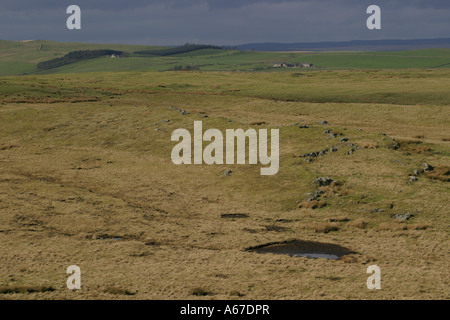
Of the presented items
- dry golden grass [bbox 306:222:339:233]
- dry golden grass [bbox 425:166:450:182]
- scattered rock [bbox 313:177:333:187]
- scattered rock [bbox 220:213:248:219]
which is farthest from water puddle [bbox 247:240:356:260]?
dry golden grass [bbox 425:166:450:182]

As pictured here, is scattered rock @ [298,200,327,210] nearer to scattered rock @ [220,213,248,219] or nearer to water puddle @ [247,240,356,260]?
scattered rock @ [220,213,248,219]

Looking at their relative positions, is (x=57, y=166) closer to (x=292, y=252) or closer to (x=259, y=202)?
(x=259, y=202)

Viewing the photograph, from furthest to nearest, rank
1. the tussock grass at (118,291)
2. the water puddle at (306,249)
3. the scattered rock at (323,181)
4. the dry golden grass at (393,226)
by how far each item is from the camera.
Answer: the scattered rock at (323,181) < the dry golden grass at (393,226) < the water puddle at (306,249) < the tussock grass at (118,291)

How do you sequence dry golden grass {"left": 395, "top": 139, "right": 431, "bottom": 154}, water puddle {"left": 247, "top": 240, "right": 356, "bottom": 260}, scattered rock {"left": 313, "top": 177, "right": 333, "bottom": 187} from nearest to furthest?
water puddle {"left": 247, "top": 240, "right": 356, "bottom": 260}, scattered rock {"left": 313, "top": 177, "right": 333, "bottom": 187}, dry golden grass {"left": 395, "top": 139, "right": 431, "bottom": 154}

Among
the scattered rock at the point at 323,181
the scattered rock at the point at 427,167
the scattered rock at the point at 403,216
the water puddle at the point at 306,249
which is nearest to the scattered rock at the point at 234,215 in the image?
the water puddle at the point at 306,249

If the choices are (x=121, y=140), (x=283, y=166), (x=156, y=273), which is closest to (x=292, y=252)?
(x=156, y=273)

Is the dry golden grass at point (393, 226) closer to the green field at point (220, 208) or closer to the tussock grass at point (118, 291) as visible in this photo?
the green field at point (220, 208)
